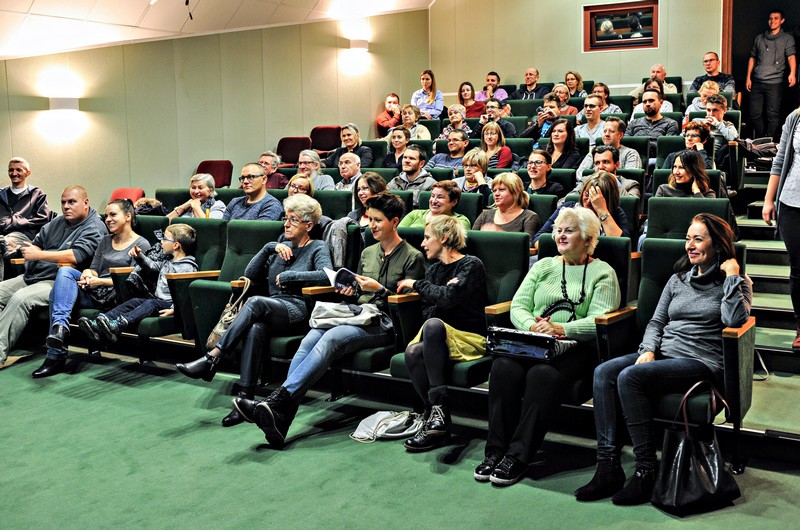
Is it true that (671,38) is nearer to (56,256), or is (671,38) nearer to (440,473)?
(56,256)

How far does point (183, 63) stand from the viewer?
281 inches

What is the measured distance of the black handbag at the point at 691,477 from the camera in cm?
234

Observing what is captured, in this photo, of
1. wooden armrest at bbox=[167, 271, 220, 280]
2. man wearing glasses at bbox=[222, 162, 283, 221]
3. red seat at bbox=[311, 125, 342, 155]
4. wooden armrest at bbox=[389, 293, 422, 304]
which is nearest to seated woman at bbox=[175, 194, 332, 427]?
wooden armrest at bbox=[167, 271, 220, 280]

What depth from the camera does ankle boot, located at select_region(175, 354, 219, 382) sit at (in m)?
3.31

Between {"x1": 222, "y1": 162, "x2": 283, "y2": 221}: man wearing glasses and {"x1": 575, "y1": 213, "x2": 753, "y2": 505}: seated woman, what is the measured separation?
2366 mm

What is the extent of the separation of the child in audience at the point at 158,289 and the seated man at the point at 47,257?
44 centimetres

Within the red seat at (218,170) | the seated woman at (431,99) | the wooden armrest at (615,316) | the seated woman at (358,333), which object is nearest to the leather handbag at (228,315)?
the seated woman at (358,333)

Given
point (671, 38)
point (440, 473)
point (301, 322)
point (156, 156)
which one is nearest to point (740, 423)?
point (440, 473)

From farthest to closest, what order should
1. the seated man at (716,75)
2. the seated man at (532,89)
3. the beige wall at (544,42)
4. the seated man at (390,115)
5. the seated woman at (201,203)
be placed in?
the beige wall at (544,42), the seated man at (532,89), the seated man at (390,115), the seated man at (716,75), the seated woman at (201,203)

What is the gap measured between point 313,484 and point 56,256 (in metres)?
2.50

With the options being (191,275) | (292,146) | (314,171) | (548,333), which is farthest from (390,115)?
(548,333)

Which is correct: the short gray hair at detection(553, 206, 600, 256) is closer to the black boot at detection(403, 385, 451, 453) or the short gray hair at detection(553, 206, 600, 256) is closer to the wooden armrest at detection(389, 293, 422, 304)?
the wooden armrest at detection(389, 293, 422, 304)

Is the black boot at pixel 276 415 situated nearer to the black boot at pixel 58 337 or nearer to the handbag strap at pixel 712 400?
the handbag strap at pixel 712 400

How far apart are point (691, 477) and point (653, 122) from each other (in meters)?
3.92
